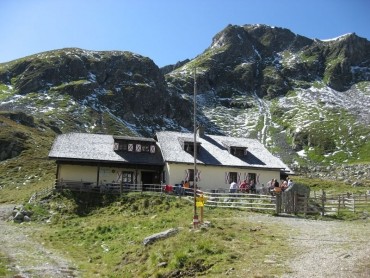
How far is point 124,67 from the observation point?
188 metres

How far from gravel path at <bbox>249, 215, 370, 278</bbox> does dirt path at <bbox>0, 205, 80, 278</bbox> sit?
10714 millimetres

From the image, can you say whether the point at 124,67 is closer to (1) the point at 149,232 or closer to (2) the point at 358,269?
(1) the point at 149,232

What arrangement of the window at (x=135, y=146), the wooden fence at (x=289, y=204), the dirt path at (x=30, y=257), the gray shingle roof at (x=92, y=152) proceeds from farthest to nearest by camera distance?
1. the window at (x=135, y=146)
2. the gray shingle roof at (x=92, y=152)
3. the wooden fence at (x=289, y=204)
4. the dirt path at (x=30, y=257)

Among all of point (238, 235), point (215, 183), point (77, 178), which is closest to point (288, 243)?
point (238, 235)

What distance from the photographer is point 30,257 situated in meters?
22.7

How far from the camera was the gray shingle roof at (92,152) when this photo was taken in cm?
4658

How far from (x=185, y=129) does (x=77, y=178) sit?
125060 mm

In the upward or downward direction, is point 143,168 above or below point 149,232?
above

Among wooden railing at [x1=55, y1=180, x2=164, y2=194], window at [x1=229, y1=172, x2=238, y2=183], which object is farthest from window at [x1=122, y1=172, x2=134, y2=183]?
window at [x1=229, y1=172, x2=238, y2=183]

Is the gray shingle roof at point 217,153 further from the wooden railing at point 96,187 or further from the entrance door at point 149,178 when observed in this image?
the wooden railing at point 96,187

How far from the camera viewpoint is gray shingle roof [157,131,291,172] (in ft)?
161

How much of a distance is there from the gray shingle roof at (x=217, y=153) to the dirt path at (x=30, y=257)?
21.5m

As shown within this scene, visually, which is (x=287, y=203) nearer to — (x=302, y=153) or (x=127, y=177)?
(x=127, y=177)

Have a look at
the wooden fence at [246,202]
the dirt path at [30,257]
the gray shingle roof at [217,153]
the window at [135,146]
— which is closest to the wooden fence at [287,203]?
the wooden fence at [246,202]
